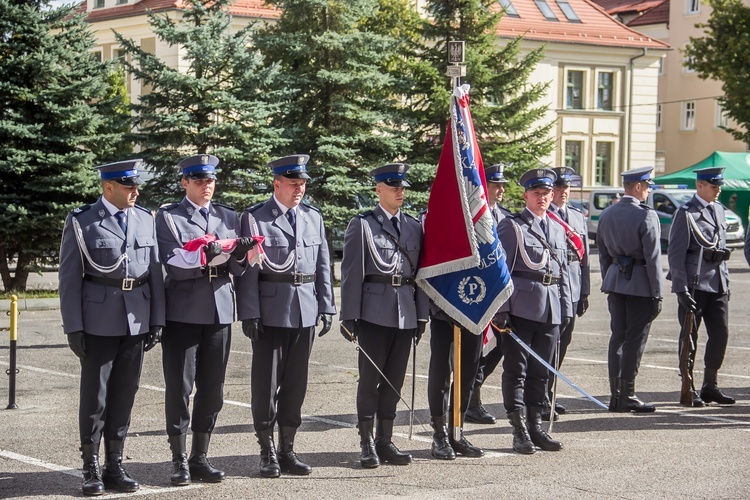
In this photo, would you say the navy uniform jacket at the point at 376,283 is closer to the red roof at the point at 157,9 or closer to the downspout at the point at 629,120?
the red roof at the point at 157,9

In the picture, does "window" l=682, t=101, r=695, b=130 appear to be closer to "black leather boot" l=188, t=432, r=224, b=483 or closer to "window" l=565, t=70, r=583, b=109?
"window" l=565, t=70, r=583, b=109

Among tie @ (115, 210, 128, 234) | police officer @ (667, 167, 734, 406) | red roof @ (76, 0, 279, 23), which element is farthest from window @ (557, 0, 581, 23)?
tie @ (115, 210, 128, 234)

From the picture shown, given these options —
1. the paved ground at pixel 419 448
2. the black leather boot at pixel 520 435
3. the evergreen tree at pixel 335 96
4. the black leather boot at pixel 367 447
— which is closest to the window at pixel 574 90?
the evergreen tree at pixel 335 96

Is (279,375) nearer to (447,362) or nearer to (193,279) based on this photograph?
(193,279)

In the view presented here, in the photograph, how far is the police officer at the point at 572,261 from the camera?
1044 cm

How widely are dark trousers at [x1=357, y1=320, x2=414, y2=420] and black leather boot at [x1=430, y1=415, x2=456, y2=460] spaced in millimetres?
376

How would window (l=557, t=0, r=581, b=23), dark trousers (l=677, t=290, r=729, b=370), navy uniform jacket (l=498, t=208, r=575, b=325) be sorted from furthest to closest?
1. window (l=557, t=0, r=581, b=23)
2. dark trousers (l=677, t=290, r=729, b=370)
3. navy uniform jacket (l=498, t=208, r=575, b=325)

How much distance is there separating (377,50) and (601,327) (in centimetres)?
1027

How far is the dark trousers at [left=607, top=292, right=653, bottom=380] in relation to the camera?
10.5m

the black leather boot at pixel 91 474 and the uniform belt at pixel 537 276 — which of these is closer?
the black leather boot at pixel 91 474

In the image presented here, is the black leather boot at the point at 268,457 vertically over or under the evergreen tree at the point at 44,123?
under

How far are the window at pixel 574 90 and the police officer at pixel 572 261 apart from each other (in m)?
41.2

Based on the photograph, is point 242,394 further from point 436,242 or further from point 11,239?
point 11,239

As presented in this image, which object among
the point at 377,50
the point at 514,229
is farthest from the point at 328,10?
the point at 514,229
